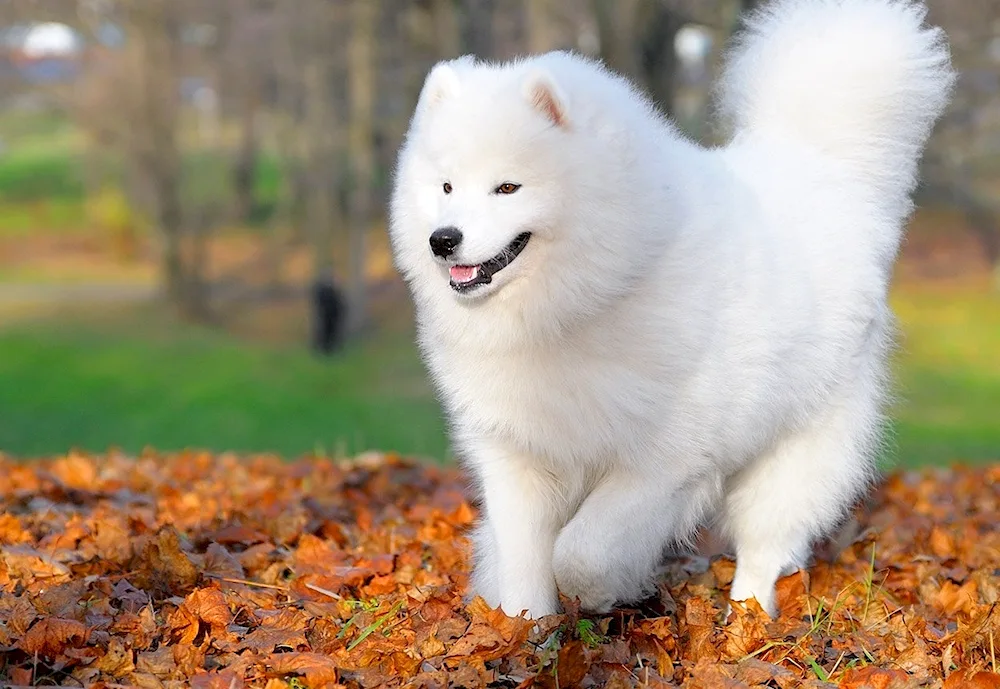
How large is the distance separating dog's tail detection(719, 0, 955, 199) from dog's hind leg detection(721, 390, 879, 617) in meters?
0.97

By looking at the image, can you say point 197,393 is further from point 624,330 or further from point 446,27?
point 624,330

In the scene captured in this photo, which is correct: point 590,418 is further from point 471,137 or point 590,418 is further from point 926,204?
point 926,204

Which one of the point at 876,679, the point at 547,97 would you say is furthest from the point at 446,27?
the point at 876,679

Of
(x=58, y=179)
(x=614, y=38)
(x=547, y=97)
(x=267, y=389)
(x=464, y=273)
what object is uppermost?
(x=547, y=97)

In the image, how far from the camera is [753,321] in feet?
11.8

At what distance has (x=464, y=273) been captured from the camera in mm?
3322

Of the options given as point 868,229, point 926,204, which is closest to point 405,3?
point 926,204

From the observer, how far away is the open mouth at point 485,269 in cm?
332

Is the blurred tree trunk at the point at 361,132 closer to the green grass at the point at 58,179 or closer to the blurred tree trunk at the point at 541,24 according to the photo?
the blurred tree trunk at the point at 541,24

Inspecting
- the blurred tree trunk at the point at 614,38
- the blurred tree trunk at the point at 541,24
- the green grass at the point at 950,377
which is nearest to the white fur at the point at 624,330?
the blurred tree trunk at the point at 614,38

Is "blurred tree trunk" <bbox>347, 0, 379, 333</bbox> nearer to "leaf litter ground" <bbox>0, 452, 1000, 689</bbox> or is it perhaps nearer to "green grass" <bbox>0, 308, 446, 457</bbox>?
"green grass" <bbox>0, 308, 446, 457</bbox>

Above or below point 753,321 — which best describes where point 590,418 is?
below

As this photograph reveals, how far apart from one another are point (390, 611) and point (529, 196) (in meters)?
1.34

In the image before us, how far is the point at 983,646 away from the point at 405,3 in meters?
14.8
